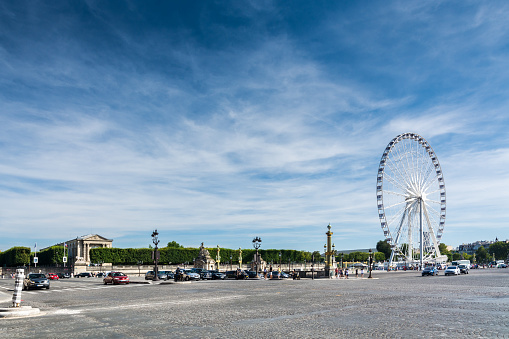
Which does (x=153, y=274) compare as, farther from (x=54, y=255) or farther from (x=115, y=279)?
(x=54, y=255)

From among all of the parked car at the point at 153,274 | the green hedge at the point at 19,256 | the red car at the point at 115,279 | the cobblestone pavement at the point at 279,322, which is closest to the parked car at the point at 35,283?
the red car at the point at 115,279

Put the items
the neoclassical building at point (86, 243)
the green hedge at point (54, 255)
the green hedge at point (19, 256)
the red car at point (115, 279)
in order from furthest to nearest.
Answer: the neoclassical building at point (86, 243) < the green hedge at point (54, 255) < the green hedge at point (19, 256) < the red car at point (115, 279)

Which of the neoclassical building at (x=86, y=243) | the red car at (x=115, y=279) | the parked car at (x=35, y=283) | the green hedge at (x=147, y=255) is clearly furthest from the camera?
the neoclassical building at (x=86, y=243)

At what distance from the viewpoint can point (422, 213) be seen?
300ft

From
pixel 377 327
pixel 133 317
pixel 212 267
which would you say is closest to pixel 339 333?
pixel 377 327

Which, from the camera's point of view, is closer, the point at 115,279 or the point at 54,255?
the point at 115,279

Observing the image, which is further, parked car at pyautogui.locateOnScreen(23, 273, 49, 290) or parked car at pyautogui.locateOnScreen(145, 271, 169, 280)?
parked car at pyautogui.locateOnScreen(145, 271, 169, 280)

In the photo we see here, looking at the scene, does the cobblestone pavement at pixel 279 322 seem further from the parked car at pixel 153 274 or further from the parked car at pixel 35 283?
the parked car at pixel 153 274

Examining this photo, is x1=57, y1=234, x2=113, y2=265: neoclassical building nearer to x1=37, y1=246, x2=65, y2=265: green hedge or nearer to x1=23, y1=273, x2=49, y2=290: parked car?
x1=37, y1=246, x2=65, y2=265: green hedge

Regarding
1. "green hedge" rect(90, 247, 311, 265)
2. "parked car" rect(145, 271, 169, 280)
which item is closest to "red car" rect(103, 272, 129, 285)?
"parked car" rect(145, 271, 169, 280)

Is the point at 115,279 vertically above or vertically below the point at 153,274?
above

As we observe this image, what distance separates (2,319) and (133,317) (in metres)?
4.45

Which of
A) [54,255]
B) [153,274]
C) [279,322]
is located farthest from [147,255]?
[279,322]

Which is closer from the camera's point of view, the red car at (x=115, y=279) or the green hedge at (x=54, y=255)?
the red car at (x=115, y=279)
